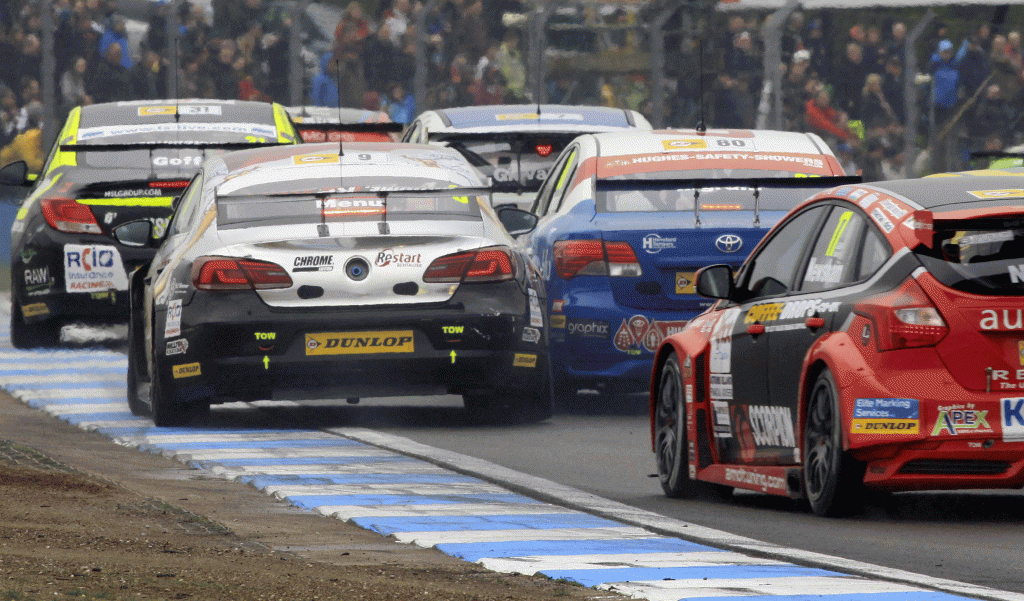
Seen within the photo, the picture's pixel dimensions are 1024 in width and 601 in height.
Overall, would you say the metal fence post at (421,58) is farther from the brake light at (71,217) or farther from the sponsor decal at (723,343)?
the sponsor decal at (723,343)

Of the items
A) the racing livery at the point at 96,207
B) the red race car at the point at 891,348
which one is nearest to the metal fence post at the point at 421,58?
the racing livery at the point at 96,207

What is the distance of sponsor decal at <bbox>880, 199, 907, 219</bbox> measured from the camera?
24.1ft

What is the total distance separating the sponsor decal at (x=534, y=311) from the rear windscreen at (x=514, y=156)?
13.8 feet

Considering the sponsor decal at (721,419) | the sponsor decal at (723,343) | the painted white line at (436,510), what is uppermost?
the sponsor decal at (723,343)

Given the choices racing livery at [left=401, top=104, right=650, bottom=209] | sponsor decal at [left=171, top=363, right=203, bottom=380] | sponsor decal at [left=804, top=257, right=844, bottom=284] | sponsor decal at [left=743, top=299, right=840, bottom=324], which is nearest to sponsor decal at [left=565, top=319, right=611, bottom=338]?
sponsor decal at [left=171, top=363, right=203, bottom=380]

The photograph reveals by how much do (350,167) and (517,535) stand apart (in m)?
4.82

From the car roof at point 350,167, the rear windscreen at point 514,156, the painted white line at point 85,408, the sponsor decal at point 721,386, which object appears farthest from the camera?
the rear windscreen at point 514,156

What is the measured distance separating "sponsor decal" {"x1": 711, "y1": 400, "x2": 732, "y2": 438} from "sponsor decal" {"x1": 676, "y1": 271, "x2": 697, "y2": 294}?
316 cm

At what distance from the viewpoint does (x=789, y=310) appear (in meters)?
7.75

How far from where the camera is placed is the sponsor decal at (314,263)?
10.6m

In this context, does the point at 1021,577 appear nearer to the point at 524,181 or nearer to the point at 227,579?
the point at 227,579

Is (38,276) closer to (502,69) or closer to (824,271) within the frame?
(824,271)

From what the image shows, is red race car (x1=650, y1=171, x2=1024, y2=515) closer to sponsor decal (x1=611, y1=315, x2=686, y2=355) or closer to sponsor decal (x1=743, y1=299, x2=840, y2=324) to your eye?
sponsor decal (x1=743, y1=299, x2=840, y2=324)

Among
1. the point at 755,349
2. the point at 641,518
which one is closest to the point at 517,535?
the point at 641,518
